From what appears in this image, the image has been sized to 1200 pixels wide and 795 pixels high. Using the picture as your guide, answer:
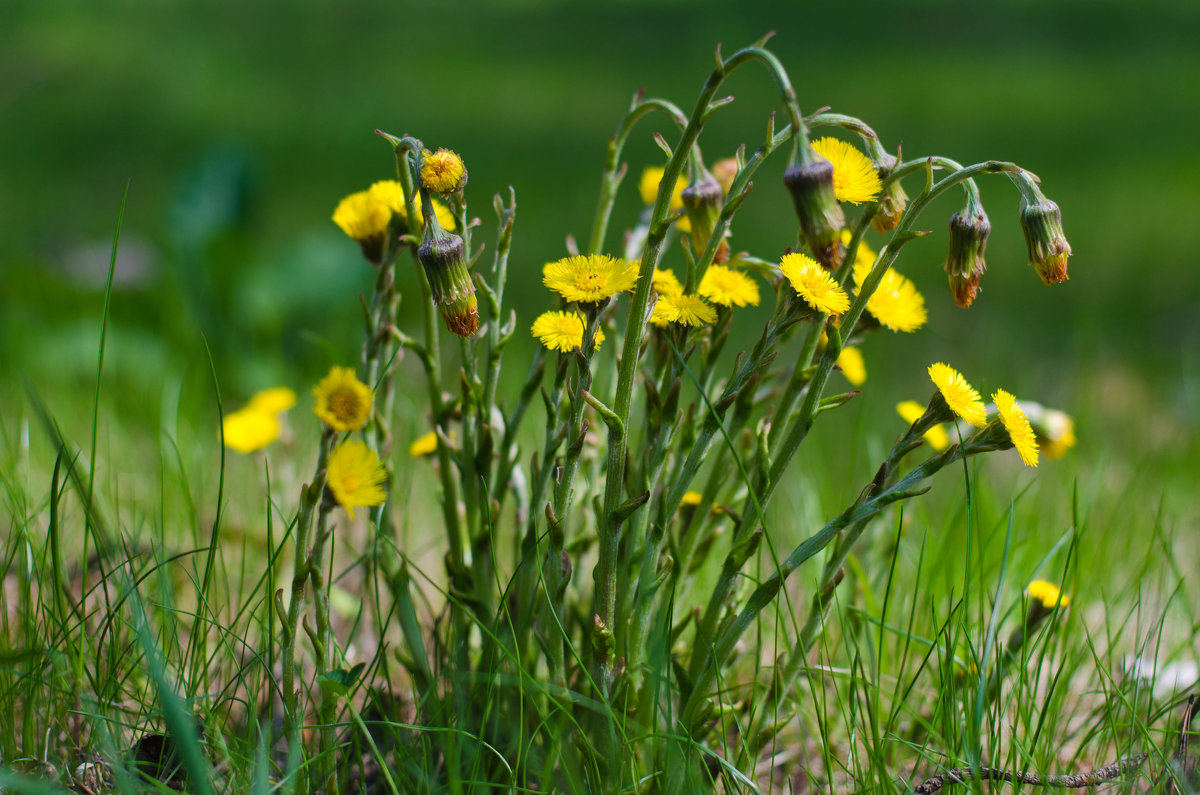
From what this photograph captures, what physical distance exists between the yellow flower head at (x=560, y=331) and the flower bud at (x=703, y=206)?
0.51 ft

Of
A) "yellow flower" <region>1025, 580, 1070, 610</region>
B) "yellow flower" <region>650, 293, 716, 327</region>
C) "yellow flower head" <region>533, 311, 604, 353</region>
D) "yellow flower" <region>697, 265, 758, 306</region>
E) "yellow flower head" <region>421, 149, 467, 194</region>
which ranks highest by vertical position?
"yellow flower head" <region>421, 149, 467, 194</region>

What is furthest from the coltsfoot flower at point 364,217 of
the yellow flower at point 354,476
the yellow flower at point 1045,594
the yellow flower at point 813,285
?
the yellow flower at point 1045,594

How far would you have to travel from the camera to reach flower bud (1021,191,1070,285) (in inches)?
30.8

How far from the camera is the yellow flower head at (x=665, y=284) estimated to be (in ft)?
2.86

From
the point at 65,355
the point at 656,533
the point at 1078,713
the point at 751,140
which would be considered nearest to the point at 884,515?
the point at 1078,713

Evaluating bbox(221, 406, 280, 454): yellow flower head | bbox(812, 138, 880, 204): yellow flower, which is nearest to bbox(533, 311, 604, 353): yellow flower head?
bbox(812, 138, 880, 204): yellow flower

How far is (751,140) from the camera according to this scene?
170 inches

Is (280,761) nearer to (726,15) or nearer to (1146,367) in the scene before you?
(1146,367)

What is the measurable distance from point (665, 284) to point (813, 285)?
0.15 meters

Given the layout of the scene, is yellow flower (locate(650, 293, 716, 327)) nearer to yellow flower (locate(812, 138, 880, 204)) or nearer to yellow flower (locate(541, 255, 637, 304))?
yellow flower (locate(541, 255, 637, 304))

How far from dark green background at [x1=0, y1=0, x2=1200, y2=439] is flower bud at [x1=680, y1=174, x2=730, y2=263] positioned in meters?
0.55

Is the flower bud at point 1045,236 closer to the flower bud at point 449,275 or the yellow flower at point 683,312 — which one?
the yellow flower at point 683,312

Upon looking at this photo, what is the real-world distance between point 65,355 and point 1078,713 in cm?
209

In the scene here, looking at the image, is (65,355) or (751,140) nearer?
(65,355)
